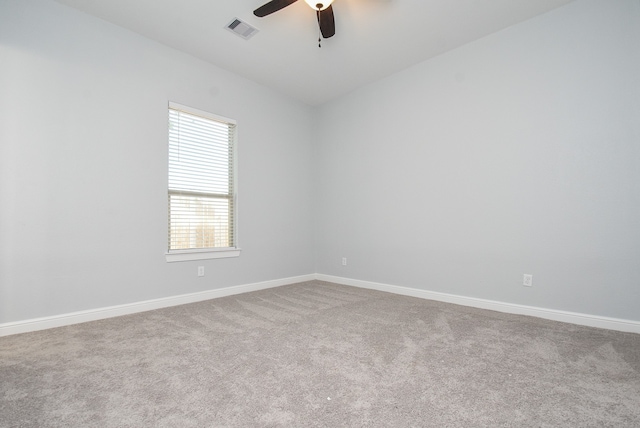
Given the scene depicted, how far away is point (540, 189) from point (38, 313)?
14.8 feet

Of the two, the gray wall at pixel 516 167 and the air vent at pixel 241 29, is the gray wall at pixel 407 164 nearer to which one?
the gray wall at pixel 516 167

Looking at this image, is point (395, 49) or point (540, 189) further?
point (395, 49)

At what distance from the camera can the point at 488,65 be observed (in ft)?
10.6

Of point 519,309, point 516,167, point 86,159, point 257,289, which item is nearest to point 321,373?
point 519,309

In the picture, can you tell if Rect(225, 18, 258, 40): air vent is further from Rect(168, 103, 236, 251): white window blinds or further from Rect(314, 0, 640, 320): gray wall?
Rect(314, 0, 640, 320): gray wall

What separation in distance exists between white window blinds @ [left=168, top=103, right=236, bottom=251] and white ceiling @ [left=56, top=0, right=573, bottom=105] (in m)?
0.76

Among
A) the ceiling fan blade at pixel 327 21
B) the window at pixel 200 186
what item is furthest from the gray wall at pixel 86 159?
the ceiling fan blade at pixel 327 21

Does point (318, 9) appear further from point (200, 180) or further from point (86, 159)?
point (86, 159)

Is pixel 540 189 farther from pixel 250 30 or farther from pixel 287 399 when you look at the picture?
pixel 250 30

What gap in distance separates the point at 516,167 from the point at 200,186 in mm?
3407

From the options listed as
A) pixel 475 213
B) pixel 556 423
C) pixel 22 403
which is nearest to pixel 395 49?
pixel 475 213

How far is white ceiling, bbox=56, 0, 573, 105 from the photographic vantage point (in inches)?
109

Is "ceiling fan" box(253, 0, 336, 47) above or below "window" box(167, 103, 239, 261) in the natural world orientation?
above

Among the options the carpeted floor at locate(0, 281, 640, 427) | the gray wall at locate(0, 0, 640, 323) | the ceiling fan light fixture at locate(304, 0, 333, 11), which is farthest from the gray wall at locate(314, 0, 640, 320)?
the ceiling fan light fixture at locate(304, 0, 333, 11)
